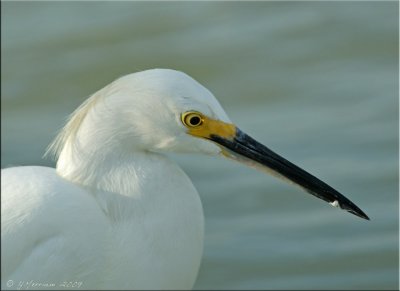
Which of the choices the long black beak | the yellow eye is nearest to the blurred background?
the long black beak

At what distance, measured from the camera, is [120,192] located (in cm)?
369

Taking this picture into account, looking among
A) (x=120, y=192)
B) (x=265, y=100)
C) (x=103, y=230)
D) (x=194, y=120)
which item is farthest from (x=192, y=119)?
(x=265, y=100)

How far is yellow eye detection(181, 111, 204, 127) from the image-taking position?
11.8 ft

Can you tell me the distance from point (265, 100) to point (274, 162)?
116 inches

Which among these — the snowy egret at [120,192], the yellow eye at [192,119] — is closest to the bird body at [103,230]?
the snowy egret at [120,192]

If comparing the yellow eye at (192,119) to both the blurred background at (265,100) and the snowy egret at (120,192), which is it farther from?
the blurred background at (265,100)

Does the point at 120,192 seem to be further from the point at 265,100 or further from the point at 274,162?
the point at 265,100

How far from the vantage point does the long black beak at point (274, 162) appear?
12.3 ft

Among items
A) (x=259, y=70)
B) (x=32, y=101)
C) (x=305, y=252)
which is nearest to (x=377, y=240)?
(x=305, y=252)

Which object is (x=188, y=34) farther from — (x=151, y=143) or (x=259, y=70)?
(x=151, y=143)

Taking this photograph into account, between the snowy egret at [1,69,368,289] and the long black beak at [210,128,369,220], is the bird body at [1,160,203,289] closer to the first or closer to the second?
the snowy egret at [1,69,368,289]

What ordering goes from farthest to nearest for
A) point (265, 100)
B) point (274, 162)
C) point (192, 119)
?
point (265, 100)
point (274, 162)
point (192, 119)

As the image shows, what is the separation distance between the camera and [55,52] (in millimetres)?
7348

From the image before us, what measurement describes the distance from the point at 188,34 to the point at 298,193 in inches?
78.4
